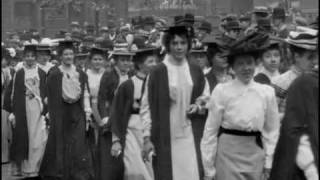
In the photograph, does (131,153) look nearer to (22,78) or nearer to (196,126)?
(196,126)

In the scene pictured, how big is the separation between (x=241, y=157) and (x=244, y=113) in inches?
14.8

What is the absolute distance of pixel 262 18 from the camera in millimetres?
11031

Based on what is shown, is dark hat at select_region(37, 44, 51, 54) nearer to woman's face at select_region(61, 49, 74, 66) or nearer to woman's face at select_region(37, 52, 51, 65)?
woman's face at select_region(37, 52, 51, 65)


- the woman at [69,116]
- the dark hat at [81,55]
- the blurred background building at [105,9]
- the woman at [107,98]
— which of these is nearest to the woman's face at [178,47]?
the woman at [107,98]

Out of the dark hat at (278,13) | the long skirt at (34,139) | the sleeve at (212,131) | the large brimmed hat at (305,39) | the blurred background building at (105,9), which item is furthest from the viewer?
the blurred background building at (105,9)

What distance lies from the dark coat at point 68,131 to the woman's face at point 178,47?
3410 millimetres

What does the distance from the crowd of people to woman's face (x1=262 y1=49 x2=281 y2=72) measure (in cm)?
1

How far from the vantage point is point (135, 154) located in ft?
29.9

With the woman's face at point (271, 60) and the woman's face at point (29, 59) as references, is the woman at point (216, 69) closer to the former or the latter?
the woman's face at point (271, 60)

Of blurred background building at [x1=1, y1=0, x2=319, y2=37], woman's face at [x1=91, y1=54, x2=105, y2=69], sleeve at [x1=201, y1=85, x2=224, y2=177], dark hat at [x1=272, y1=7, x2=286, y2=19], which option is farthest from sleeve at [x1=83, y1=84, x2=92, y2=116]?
blurred background building at [x1=1, y1=0, x2=319, y2=37]

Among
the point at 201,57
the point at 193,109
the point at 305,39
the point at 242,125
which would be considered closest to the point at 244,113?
the point at 242,125

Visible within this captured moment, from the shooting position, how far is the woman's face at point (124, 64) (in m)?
10.8

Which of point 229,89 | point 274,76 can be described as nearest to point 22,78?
point 274,76

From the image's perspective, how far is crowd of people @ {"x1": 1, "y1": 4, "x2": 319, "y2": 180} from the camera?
638 cm
